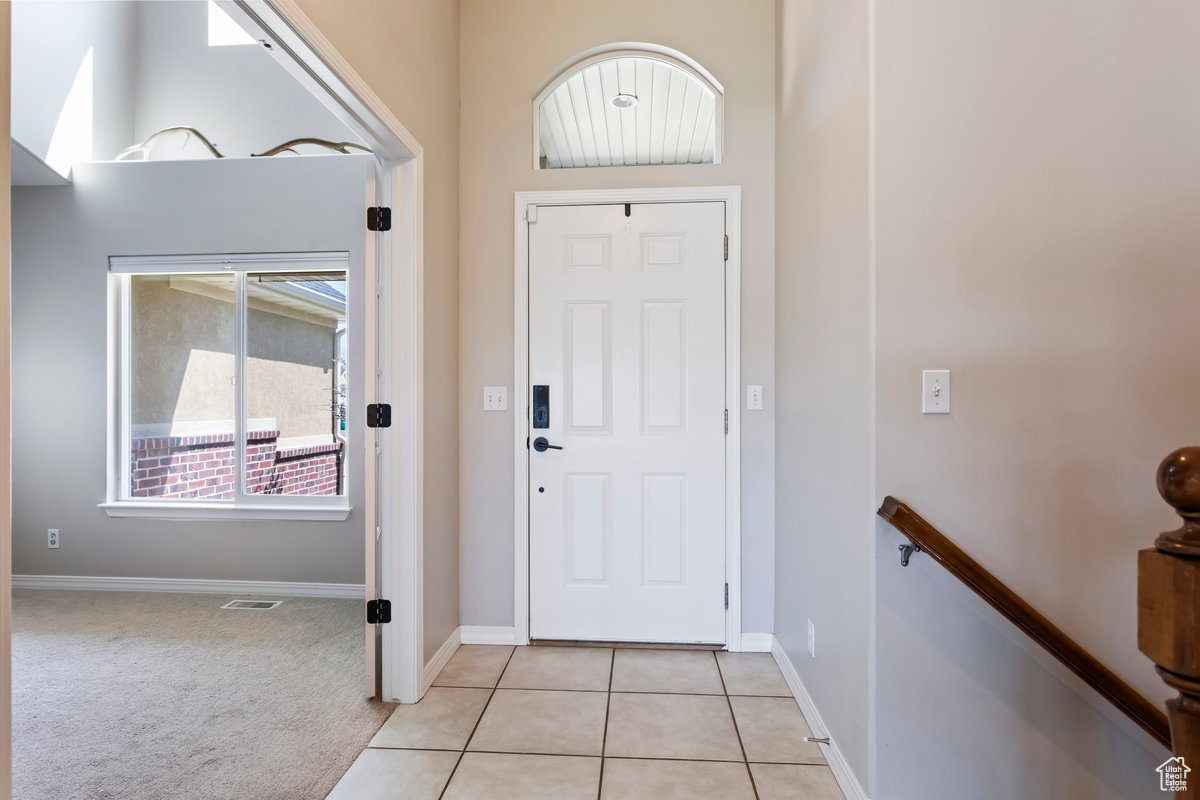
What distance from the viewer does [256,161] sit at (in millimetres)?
3316

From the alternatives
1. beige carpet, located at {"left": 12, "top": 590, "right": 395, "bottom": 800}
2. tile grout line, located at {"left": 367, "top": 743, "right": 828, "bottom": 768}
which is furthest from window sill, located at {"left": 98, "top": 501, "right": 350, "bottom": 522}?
tile grout line, located at {"left": 367, "top": 743, "right": 828, "bottom": 768}

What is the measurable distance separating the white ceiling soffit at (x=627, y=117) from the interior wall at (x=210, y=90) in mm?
2044

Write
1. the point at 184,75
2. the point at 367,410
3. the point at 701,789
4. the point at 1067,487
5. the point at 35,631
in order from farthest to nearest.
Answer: the point at 184,75 < the point at 35,631 < the point at 367,410 < the point at 701,789 < the point at 1067,487

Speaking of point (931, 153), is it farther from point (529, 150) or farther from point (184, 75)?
point (184, 75)

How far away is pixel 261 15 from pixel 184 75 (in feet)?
12.4

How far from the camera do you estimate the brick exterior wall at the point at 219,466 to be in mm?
3461

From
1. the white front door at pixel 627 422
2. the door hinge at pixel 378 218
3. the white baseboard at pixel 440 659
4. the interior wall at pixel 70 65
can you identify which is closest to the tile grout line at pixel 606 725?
the white front door at pixel 627 422

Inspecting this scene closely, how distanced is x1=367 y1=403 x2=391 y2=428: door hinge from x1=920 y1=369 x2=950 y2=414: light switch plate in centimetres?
182

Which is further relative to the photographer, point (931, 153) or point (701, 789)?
point (701, 789)

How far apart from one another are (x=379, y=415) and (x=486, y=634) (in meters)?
1.25

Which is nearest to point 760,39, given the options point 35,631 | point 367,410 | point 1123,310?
point 1123,310

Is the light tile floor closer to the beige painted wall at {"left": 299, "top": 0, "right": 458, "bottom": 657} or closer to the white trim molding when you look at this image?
the beige painted wall at {"left": 299, "top": 0, "right": 458, "bottom": 657}

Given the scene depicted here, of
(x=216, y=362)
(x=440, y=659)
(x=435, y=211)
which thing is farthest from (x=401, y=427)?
(x=216, y=362)

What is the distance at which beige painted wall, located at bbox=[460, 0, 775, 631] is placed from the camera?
2.54m
